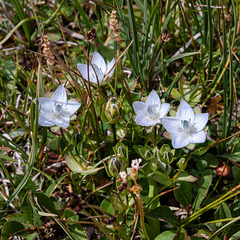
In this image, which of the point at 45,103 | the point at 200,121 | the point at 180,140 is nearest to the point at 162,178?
the point at 180,140

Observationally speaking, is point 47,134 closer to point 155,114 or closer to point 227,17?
point 155,114

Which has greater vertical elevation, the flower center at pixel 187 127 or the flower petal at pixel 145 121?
the flower petal at pixel 145 121

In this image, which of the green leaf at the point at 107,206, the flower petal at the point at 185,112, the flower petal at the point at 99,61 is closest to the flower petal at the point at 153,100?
the flower petal at the point at 185,112

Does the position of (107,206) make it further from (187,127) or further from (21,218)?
(187,127)

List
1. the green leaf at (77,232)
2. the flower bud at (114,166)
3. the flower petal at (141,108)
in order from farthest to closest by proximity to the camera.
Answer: the flower petal at (141,108) → the green leaf at (77,232) → the flower bud at (114,166)

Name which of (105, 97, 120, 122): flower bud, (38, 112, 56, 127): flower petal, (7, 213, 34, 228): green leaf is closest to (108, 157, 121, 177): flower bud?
(105, 97, 120, 122): flower bud

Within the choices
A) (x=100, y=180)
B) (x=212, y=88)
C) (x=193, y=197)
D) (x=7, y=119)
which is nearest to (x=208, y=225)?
(x=193, y=197)

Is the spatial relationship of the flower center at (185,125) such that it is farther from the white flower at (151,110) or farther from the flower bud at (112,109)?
the flower bud at (112,109)
